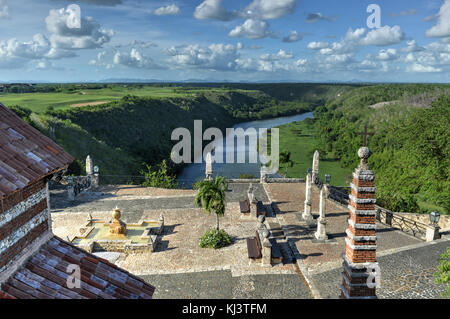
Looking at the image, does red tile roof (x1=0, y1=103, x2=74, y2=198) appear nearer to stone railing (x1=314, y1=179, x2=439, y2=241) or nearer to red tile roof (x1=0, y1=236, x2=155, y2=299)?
red tile roof (x1=0, y1=236, x2=155, y2=299)

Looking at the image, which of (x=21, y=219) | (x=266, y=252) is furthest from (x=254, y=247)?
(x=21, y=219)

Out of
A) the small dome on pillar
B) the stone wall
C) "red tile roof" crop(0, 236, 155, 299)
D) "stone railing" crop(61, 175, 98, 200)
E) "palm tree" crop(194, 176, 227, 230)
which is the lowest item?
"stone railing" crop(61, 175, 98, 200)

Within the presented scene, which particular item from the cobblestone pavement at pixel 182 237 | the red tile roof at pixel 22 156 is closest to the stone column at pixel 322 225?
the cobblestone pavement at pixel 182 237

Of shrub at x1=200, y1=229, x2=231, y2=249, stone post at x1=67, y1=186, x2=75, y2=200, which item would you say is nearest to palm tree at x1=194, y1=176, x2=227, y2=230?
shrub at x1=200, y1=229, x2=231, y2=249

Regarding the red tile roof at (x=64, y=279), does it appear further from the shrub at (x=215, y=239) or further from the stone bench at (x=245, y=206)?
the stone bench at (x=245, y=206)

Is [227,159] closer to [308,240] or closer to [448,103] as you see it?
[448,103]

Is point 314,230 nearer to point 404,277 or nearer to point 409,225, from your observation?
point 404,277

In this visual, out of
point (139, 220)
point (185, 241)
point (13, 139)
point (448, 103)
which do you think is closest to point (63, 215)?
point (139, 220)
